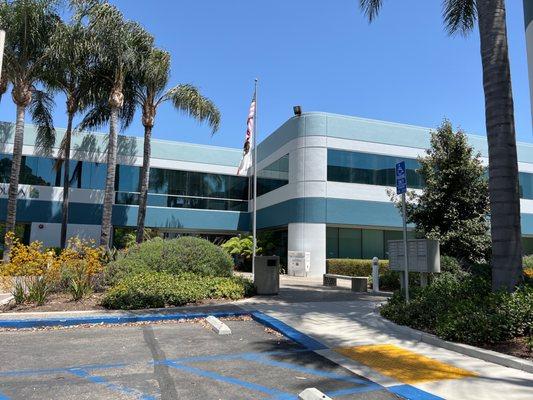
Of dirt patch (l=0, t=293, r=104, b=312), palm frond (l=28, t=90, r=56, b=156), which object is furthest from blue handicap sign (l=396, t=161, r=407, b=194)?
palm frond (l=28, t=90, r=56, b=156)

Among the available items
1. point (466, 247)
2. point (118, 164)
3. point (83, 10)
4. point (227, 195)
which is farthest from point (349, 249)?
point (83, 10)

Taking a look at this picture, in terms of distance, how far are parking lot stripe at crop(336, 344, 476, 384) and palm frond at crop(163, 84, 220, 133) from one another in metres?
16.6

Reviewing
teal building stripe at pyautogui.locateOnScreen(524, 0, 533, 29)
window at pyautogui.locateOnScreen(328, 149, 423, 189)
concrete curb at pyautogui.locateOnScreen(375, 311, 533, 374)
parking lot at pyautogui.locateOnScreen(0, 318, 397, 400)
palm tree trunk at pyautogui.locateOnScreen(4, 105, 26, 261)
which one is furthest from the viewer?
window at pyautogui.locateOnScreen(328, 149, 423, 189)

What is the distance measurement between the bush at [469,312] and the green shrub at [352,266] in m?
12.7

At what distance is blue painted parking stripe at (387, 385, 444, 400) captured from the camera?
481cm

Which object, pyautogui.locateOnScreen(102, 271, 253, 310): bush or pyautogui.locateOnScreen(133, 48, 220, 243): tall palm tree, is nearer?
pyautogui.locateOnScreen(102, 271, 253, 310): bush

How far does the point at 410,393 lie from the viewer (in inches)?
196

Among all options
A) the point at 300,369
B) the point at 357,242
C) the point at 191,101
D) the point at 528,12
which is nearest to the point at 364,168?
the point at 357,242

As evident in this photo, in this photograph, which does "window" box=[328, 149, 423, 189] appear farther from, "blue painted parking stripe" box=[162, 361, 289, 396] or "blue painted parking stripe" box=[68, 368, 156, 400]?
"blue painted parking stripe" box=[68, 368, 156, 400]

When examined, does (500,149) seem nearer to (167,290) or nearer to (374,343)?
(374,343)

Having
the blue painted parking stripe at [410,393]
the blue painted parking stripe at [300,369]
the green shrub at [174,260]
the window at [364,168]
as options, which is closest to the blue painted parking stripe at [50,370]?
the blue painted parking stripe at [300,369]

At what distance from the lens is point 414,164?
27.8 metres

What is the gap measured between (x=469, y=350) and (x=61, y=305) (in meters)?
8.14

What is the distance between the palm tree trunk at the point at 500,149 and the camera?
25.5 ft
